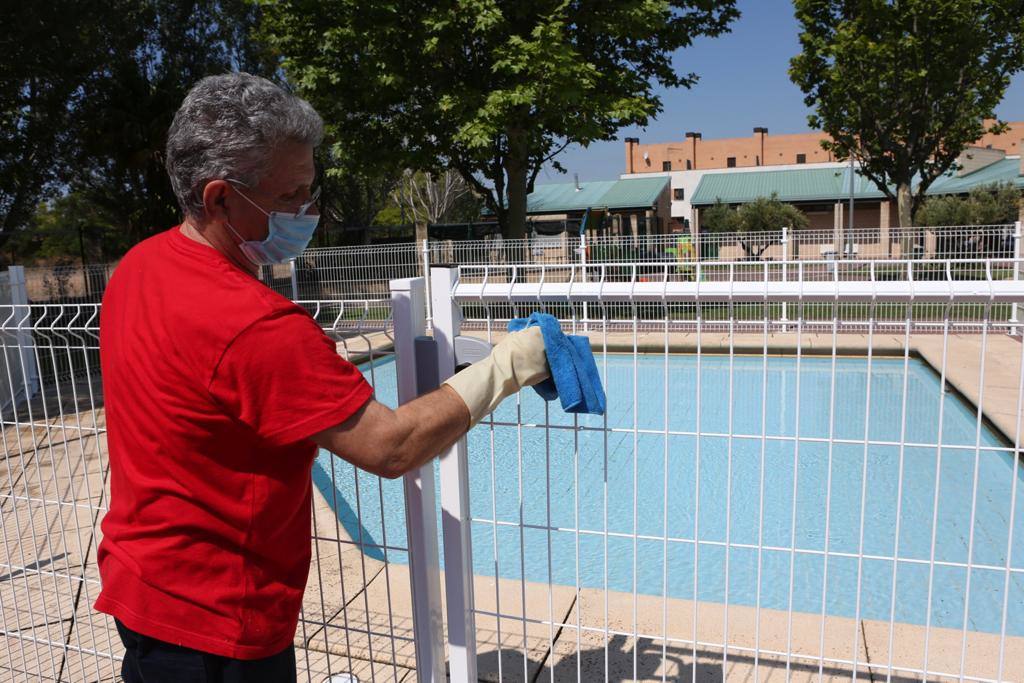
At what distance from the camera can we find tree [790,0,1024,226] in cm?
1655

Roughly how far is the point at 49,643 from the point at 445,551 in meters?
1.69

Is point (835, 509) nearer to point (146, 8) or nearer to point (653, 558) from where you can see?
point (653, 558)

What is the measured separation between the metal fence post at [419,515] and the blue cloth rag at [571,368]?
42 cm

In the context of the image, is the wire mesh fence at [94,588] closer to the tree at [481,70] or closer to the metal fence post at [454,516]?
the metal fence post at [454,516]

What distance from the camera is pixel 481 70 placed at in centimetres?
1592

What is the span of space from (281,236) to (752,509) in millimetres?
5497

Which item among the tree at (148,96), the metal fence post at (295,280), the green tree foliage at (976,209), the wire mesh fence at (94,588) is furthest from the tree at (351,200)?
the wire mesh fence at (94,588)

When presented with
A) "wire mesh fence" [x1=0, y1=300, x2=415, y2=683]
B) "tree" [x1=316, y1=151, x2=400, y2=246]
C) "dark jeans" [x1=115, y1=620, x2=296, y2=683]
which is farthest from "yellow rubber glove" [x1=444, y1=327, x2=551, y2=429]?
"tree" [x1=316, y1=151, x2=400, y2=246]

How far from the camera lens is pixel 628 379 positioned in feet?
33.9

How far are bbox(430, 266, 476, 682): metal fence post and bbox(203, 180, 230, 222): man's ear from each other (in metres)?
0.67

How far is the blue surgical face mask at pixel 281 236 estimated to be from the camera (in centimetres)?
148

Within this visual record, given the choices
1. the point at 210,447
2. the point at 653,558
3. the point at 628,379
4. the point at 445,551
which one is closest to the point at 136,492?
the point at 210,447

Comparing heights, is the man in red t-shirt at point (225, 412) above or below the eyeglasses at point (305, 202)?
below

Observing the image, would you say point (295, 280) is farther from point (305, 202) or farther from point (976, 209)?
point (976, 209)
